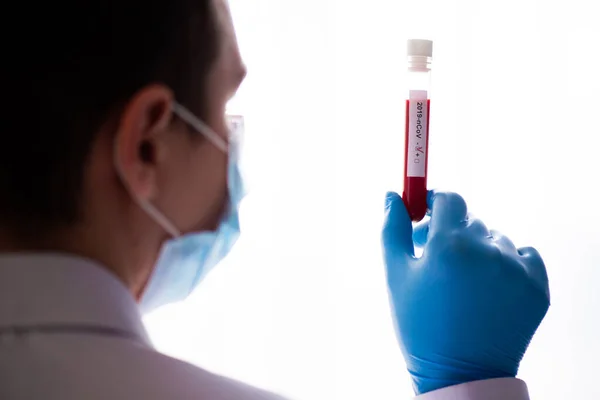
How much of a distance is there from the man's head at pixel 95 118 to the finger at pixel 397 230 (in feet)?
1.44

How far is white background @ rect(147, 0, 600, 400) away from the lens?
116 centimetres

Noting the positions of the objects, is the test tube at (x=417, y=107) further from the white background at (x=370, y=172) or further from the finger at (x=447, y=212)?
the white background at (x=370, y=172)

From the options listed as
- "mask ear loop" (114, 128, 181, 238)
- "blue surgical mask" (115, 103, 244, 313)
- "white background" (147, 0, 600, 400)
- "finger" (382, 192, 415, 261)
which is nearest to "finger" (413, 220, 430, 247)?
"finger" (382, 192, 415, 261)

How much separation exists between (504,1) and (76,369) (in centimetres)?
96

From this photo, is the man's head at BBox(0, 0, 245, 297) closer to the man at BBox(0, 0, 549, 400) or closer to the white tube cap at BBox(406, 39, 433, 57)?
the man at BBox(0, 0, 549, 400)

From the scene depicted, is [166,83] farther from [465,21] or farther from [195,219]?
[465,21]

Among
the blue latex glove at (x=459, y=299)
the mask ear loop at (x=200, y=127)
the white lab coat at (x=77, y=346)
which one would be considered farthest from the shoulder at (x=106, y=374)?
the blue latex glove at (x=459, y=299)

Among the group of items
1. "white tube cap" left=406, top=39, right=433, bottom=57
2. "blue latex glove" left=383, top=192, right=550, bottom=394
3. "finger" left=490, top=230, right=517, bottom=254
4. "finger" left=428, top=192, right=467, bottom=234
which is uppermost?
"white tube cap" left=406, top=39, right=433, bottom=57

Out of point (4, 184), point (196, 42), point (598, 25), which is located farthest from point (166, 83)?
point (598, 25)

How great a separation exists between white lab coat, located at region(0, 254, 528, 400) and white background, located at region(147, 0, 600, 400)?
1.97 ft

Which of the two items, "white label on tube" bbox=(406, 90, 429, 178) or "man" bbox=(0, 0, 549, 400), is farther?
"white label on tube" bbox=(406, 90, 429, 178)

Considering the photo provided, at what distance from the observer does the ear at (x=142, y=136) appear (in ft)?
1.82

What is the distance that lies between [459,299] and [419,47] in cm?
35

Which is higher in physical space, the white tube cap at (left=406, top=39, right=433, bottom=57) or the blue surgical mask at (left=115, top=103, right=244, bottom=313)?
the white tube cap at (left=406, top=39, right=433, bottom=57)
